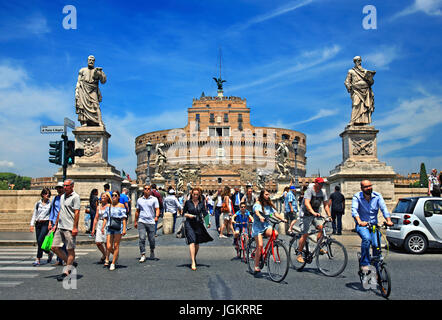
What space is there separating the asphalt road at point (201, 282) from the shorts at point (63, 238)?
598 millimetres

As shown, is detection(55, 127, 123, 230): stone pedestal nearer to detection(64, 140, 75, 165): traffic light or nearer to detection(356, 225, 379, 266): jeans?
detection(64, 140, 75, 165): traffic light

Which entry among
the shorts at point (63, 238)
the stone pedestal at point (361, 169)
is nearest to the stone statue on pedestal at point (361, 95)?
the stone pedestal at point (361, 169)

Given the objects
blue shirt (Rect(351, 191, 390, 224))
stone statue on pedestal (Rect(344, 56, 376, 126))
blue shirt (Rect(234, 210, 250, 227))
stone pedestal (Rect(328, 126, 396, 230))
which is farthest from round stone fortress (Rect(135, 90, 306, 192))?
blue shirt (Rect(351, 191, 390, 224))

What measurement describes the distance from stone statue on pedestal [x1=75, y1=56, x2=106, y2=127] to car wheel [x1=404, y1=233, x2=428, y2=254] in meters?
11.0

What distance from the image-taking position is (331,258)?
6875mm

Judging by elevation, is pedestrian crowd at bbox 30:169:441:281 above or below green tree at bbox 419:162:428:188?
below

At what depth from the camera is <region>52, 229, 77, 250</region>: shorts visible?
6.99 meters

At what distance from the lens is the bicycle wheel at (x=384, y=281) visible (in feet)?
17.6

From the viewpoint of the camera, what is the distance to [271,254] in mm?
6750

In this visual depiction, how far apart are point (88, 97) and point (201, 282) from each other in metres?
10.5

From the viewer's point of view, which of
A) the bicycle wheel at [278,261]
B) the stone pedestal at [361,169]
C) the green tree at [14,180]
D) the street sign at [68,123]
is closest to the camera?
the bicycle wheel at [278,261]

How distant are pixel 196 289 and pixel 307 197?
2868 mm

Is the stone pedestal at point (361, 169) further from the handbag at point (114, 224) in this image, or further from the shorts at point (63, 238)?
the shorts at point (63, 238)

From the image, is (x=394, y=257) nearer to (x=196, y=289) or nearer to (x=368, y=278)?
(x=368, y=278)
